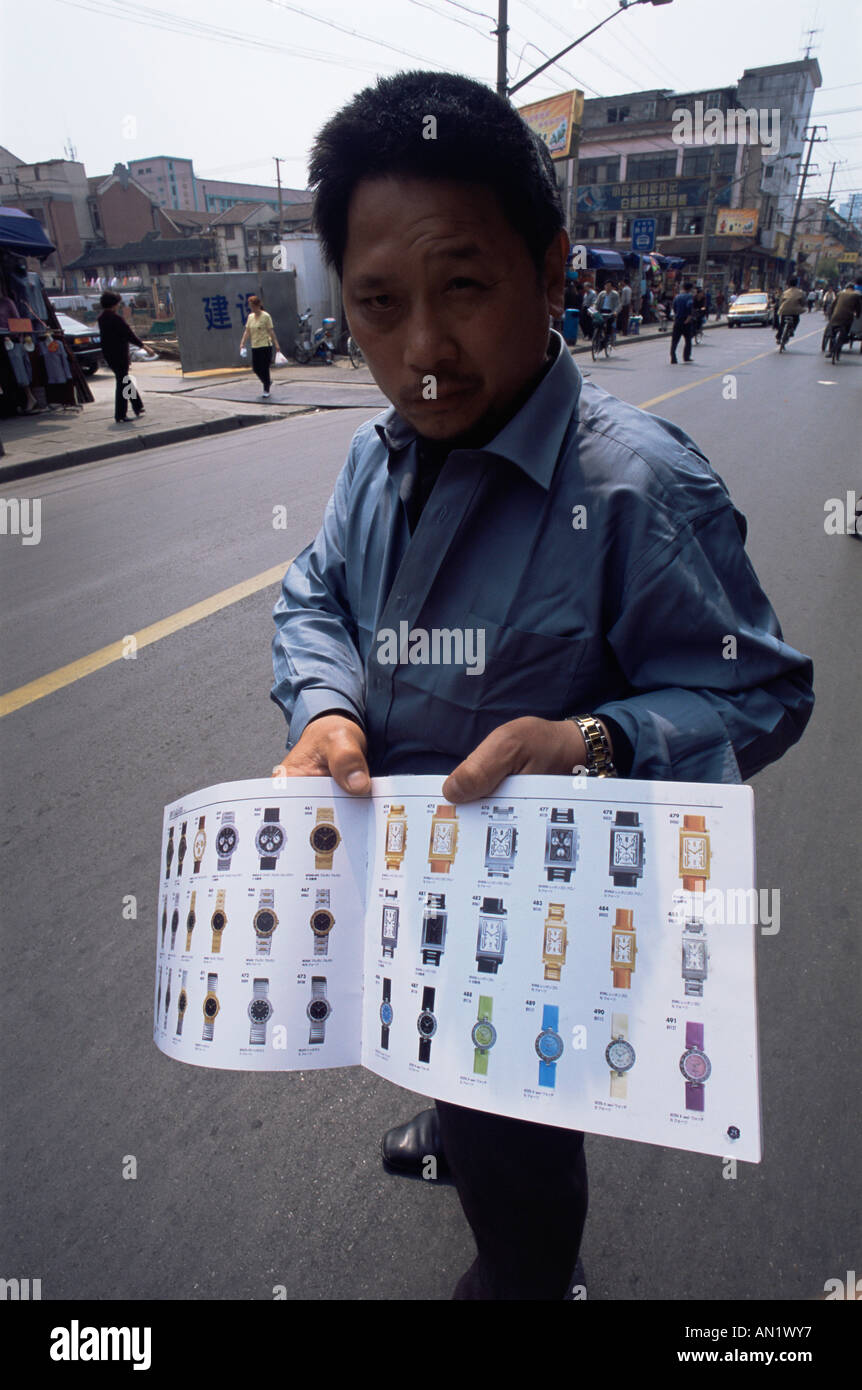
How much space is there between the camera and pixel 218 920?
3.33 ft

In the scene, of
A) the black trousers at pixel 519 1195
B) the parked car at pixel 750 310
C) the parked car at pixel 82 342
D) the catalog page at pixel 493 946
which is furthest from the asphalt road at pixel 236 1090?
the parked car at pixel 750 310

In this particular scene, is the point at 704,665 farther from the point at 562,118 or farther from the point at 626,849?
the point at 562,118

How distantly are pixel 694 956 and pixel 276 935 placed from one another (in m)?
0.49

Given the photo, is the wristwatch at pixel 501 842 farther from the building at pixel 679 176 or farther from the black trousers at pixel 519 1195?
the building at pixel 679 176

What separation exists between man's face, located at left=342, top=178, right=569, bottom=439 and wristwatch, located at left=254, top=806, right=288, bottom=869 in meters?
0.55

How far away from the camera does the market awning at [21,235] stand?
10648mm

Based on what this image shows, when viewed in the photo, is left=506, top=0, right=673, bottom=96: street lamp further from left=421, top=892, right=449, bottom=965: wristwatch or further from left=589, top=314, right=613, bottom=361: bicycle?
left=421, top=892, right=449, bottom=965: wristwatch

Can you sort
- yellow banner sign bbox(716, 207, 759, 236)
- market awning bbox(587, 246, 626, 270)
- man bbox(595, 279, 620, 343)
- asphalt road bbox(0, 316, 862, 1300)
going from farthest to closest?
yellow banner sign bbox(716, 207, 759, 236) < market awning bbox(587, 246, 626, 270) < man bbox(595, 279, 620, 343) < asphalt road bbox(0, 316, 862, 1300)

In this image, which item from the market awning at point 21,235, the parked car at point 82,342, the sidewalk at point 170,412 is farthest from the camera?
the parked car at point 82,342

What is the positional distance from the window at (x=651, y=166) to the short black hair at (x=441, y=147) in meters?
62.8

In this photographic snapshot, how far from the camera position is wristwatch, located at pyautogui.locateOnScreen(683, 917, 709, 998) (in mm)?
839

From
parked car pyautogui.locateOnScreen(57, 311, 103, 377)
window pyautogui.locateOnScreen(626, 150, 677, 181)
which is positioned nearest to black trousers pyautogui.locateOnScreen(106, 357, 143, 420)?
parked car pyautogui.locateOnScreen(57, 311, 103, 377)
